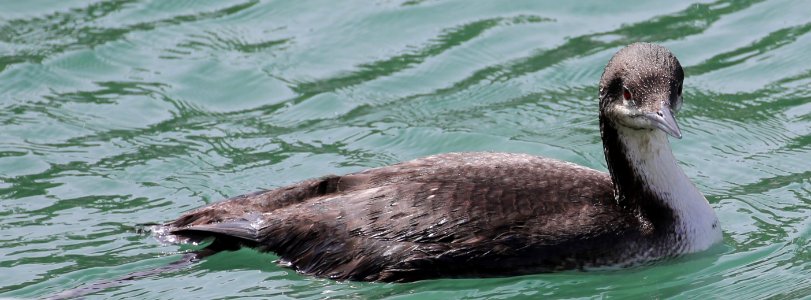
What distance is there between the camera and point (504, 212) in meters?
8.87

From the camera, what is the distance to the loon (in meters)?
8.82

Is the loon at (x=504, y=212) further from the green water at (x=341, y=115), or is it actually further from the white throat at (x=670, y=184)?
the green water at (x=341, y=115)

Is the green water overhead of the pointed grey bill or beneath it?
beneath

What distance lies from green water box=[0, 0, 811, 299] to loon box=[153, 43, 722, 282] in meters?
0.13

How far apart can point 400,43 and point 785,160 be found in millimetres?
3694

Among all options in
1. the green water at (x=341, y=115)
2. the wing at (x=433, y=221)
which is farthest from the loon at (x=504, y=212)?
the green water at (x=341, y=115)

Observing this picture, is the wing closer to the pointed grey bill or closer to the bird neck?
the bird neck

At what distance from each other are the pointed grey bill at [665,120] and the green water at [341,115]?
94 centimetres

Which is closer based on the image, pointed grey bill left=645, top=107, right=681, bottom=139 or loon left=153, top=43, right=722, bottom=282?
pointed grey bill left=645, top=107, right=681, bottom=139

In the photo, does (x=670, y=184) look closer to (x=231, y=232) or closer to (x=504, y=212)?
(x=504, y=212)

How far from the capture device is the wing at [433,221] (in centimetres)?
880

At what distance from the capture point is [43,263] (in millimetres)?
9523

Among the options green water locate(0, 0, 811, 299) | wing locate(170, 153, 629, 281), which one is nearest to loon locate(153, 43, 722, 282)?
wing locate(170, 153, 629, 281)

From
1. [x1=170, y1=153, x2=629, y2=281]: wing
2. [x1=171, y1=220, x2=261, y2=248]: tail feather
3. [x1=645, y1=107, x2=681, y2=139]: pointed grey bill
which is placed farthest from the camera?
[x1=171, y1=220, x2=261, y2=248]: tail feather
